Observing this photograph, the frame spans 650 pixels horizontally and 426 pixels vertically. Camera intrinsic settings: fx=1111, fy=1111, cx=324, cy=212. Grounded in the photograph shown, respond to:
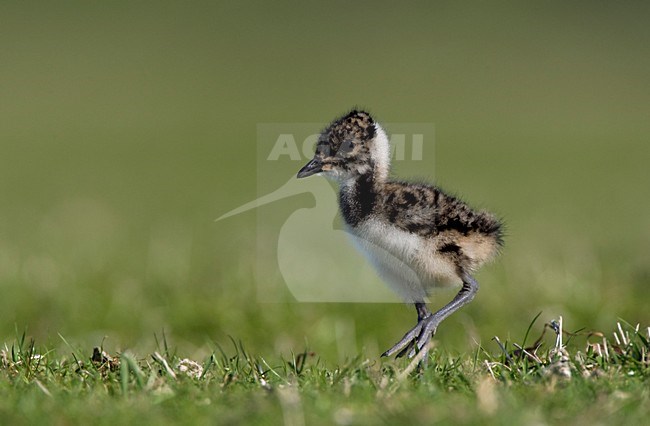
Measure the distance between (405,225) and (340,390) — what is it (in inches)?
50.0

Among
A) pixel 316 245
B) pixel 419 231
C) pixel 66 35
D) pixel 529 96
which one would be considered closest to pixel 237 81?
pixel 66 35

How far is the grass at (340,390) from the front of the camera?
12.8 feet

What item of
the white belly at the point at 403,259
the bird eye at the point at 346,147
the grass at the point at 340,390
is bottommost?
the grass at the point at 340,390

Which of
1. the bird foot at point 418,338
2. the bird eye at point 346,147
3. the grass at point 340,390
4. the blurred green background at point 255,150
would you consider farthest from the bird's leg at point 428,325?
the blurred green background at point 255,150

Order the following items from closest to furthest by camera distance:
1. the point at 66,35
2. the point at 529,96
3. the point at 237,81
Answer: the point at 529,96 → the point at 237,81 → the point at 66,35

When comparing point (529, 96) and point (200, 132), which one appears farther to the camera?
point (529, 96)

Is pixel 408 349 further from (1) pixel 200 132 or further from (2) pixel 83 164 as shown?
(1) pixel 200 132

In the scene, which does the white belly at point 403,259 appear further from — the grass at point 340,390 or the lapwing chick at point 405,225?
the grass at point 340,390

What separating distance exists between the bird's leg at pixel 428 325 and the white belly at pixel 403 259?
100mm

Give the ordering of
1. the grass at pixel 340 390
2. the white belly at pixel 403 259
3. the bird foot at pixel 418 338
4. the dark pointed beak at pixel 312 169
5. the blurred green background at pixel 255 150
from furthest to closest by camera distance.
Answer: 1. the blurred green background at pixel 255 150
2. the dark pointed beak at pixel 312 169
3. the white belly at pixel 403 259
4. the bird foot at pixel 418 338
5. the grass at pixel 340 390

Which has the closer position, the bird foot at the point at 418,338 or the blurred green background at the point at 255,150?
the bird foot at the point at 418,338

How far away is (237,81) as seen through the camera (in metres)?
41.2

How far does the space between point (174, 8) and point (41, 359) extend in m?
46.3

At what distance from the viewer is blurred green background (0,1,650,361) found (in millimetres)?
8797
